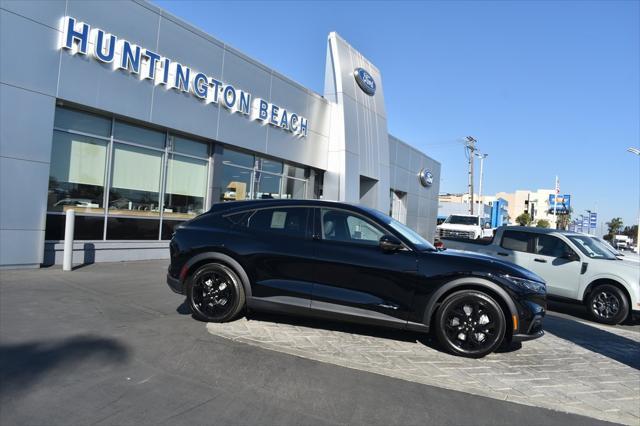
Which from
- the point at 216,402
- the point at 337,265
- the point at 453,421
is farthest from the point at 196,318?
the point at 453,421

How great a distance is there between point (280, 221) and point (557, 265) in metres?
6.22

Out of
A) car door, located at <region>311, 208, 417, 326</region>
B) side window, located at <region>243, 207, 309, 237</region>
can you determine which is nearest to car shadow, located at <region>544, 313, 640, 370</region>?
car door, located at <region>311, 208, 417, 326</region>

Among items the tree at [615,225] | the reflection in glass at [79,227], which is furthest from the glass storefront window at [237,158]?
the tree at [615,225]

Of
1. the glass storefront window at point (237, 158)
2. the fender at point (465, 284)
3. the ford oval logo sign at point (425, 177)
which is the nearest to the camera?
the fender at point (465, 284)

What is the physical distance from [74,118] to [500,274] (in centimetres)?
931

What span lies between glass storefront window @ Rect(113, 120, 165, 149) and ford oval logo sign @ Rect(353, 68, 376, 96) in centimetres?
1010

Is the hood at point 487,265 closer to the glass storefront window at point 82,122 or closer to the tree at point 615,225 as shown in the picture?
the glass storefront window at point 82,122

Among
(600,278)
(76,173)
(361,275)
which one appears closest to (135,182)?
(76,173)

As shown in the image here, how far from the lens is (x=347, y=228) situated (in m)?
5.49

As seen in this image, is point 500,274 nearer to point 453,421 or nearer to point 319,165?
point 453,421

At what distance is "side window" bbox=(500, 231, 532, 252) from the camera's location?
9.67 metres

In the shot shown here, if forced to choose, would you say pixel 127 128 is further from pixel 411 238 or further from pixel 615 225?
pixel 615 225

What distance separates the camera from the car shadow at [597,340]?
581cm

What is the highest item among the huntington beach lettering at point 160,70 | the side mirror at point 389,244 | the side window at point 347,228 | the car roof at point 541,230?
the huntington beach lettering at point 160,70
